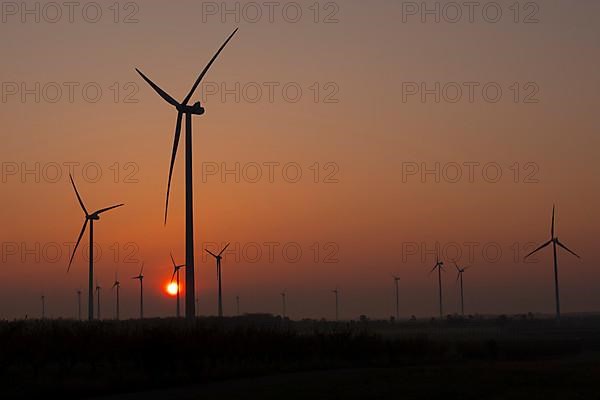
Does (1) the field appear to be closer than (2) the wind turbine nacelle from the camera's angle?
Yes

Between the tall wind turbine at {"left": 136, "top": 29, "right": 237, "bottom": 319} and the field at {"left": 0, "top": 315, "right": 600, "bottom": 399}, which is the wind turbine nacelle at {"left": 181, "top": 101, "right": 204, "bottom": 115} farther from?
the field at {"left": 0, "top": 315, "right": 600, "bottom": 399}

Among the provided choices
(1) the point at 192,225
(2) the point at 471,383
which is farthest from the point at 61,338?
(2) the point at 471,383

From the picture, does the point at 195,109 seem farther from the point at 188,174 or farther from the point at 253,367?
the point at 253,367

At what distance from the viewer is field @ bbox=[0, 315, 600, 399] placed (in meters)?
37.3

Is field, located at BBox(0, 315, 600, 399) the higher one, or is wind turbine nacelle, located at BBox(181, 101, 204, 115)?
wind turbine nacelle, located at BBox(181, 101, 204, 115)

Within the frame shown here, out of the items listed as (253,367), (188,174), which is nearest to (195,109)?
(188,174)

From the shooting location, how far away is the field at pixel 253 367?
37281 mm

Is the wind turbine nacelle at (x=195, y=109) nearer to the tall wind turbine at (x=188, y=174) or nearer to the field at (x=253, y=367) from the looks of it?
the tall wind turbine at (x=188, y=174)

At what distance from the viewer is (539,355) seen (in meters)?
72.1

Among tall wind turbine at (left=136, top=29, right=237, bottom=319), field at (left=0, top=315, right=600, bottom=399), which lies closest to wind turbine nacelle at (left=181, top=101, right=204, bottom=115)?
tall wind turbine at (left=136, top=29, right=237, bottom=319)

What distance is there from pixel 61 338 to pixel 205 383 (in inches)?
414

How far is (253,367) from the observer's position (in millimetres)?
46625

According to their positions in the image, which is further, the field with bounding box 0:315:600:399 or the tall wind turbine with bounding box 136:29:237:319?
the tall wind turbine with bounding box 136:29:237:319

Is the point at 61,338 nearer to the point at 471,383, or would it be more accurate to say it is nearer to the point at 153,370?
the point at 153,370
